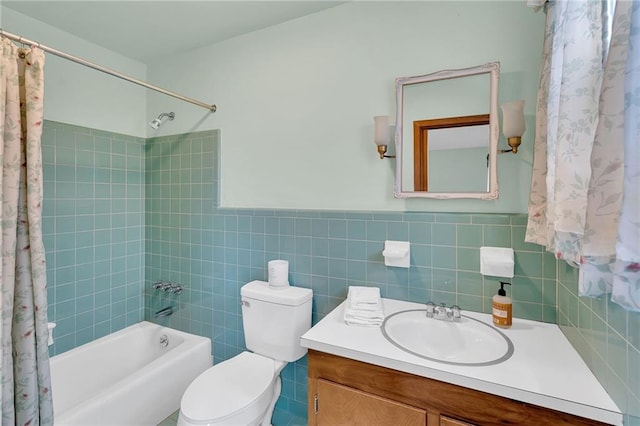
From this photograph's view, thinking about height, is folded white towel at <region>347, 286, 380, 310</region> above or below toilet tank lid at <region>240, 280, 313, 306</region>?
above

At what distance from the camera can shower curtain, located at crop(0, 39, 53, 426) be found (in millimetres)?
1005

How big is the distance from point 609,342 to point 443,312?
0.58 metres

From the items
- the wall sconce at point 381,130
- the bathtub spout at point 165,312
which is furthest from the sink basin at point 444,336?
the bathtub spout at point 165,312

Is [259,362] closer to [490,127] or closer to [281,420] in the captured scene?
[281,420]

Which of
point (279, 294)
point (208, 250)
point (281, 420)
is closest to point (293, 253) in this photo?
point (279, 294)

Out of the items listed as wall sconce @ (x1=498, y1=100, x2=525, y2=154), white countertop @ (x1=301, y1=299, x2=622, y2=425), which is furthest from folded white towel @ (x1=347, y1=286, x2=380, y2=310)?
wall sconce @ (x1=498, y1=100, x2=525, y2=154)

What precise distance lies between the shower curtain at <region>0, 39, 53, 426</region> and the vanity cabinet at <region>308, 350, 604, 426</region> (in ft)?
A: 3.36

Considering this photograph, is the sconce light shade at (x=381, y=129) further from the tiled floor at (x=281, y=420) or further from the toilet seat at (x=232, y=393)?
the tiled floor at (x=281, y=420)

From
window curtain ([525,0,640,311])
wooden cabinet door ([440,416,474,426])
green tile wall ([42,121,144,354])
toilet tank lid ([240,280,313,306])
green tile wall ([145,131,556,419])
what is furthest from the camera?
green tile wall ([42,121,144,354])

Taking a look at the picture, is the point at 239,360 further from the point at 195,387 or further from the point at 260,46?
the point at 260,46

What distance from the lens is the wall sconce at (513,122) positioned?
1.22 metres

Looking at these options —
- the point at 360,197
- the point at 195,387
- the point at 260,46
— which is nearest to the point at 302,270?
the point at 360,197

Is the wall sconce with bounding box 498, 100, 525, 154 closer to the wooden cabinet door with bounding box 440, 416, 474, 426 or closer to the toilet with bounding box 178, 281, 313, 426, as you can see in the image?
the wooden cabinet door with bounding box 440, 416, 474, 426

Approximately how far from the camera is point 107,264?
2.13 m
